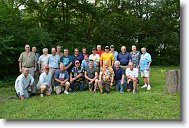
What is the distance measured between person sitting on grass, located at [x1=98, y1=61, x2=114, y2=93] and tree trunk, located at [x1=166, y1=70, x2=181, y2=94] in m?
1.46

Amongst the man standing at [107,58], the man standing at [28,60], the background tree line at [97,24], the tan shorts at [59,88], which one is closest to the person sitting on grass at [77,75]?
the tan shorts at [59,88]

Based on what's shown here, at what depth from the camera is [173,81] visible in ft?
26.8

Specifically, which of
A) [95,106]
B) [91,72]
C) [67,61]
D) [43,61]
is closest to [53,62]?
[43,61]

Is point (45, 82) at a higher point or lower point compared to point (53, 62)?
lower

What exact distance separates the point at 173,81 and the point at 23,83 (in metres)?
3.59

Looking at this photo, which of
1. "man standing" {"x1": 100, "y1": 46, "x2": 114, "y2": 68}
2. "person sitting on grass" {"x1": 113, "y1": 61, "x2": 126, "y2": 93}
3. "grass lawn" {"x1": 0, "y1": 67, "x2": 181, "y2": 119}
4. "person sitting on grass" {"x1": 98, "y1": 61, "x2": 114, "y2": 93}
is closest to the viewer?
"grass lawn" {"x1": 0, "y1": 67, "x2": 181, "y2": 119}

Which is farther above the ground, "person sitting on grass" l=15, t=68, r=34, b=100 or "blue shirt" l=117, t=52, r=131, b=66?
"blue shirt" l=117, t=52, r=131, b=66

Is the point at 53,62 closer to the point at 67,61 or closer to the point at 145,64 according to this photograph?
the point at 67,61

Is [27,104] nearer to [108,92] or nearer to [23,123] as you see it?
[23,123]

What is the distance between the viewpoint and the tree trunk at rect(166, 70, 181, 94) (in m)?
8.11

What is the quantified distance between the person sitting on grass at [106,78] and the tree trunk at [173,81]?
1.46m

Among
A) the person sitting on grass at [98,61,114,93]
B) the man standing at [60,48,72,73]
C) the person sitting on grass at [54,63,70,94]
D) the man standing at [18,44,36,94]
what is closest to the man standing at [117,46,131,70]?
the person sitting on grass at [98,61,114,93]

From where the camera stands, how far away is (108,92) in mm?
8672

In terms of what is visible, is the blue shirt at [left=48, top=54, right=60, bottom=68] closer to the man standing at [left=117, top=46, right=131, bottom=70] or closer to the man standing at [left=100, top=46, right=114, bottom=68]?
the man standing at [left=100, top=46, right=114, bottom=68]
